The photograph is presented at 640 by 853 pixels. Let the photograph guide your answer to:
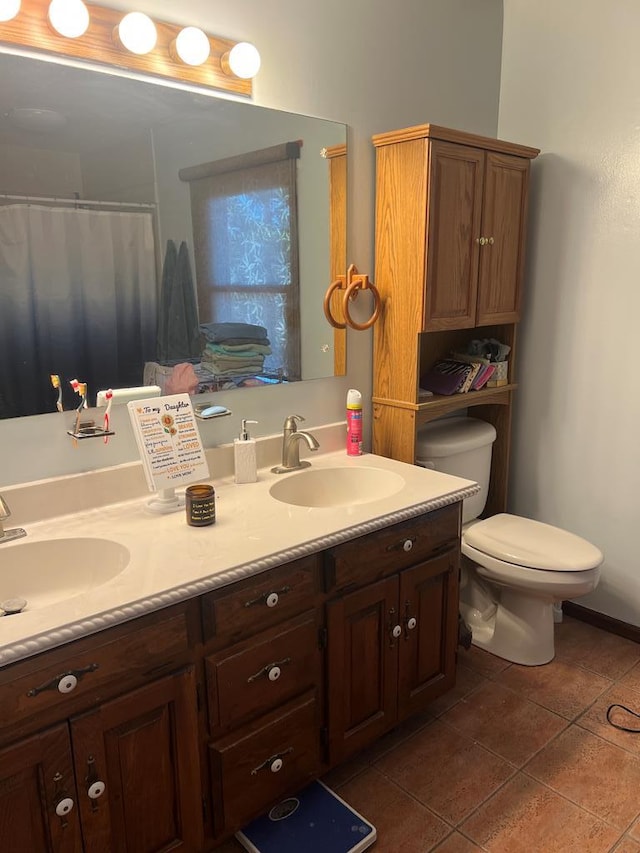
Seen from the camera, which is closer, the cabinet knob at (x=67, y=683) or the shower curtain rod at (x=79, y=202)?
the cabinet knob at (x=67, y=683)

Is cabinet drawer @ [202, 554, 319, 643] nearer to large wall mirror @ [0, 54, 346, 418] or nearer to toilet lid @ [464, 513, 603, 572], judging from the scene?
large wall mirror @ [0, 54, 346, 418]

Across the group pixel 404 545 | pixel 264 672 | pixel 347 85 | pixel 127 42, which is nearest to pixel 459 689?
pixel 404 545

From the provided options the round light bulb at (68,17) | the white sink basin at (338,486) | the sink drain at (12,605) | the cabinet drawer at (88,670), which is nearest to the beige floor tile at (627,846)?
the white sink basin at (338,486)

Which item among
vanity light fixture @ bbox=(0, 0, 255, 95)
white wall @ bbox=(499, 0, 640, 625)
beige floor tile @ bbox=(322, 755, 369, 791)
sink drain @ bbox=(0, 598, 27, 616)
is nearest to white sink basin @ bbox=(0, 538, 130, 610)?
sink drain @ bbox=(0, 598, 27, 616)

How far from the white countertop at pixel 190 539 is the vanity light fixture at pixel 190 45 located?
1126 mm

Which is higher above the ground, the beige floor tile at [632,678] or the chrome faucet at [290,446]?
the chrome faucet at [290,446]

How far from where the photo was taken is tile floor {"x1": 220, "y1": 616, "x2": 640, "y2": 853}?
1.68 meters

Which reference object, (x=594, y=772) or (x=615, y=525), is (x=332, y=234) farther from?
(x=594, y=772)

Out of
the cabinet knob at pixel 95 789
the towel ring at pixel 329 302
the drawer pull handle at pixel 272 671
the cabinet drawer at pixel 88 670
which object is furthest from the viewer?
the towel ring at pixel 329 302

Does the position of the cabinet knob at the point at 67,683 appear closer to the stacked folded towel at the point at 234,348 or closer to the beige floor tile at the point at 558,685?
the stacked folded towel at the point at 234,348

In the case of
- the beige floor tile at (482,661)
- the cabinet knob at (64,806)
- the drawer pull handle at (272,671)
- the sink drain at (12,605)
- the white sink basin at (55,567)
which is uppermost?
the white sink basin at (55,567)

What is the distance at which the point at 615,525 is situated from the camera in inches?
99.9

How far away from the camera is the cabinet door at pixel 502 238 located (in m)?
2.29

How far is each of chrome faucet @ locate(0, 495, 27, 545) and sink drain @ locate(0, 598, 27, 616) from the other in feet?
0.44
